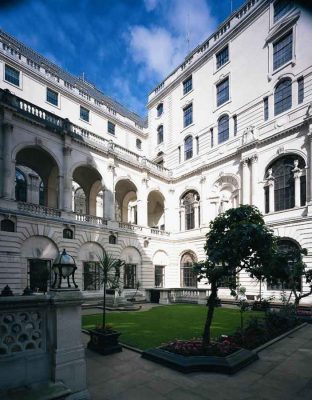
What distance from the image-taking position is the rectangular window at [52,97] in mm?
31797

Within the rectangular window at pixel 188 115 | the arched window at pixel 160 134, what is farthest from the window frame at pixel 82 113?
the rectangular window at pixel 188 115

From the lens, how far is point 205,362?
7.30 meters

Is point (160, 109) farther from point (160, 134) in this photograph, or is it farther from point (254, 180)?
point (254, 180)

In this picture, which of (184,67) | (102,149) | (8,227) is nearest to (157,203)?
(102,149)

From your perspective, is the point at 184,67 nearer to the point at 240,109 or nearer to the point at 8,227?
the point at 240,109

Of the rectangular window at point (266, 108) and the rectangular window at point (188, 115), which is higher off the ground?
the rectangular window at point (188, 115)

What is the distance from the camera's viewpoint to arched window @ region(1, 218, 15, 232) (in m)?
19.7

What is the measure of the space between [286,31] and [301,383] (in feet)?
93.7

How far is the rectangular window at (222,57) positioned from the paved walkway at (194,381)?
A: 104 feet

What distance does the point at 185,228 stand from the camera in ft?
109

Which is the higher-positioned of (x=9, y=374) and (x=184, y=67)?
(x=184, y=67)

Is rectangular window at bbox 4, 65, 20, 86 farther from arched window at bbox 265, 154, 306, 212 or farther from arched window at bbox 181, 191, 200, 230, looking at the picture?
arched window at bbox 265, 154, 306, 212

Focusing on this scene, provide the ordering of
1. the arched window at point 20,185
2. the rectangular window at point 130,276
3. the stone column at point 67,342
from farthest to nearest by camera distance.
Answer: the arched window at point 20,185 → the rectangular window at point 130,276 → the stone column at point 67,342

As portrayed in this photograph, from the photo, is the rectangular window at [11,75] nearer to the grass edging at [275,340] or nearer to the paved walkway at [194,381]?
the paved walkway at [194,381]
